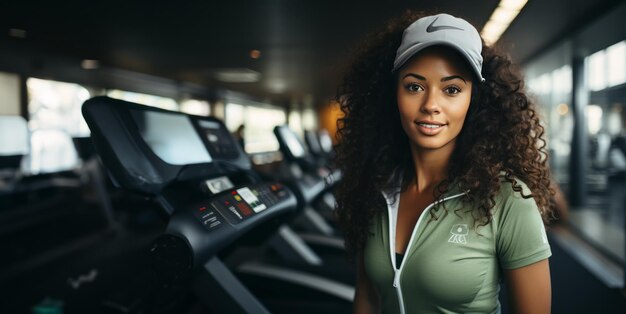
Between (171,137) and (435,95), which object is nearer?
(435,95)

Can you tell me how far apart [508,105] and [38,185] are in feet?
18.6

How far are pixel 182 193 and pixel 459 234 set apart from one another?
2.91 ft

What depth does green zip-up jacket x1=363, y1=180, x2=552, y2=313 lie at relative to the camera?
3.08ft

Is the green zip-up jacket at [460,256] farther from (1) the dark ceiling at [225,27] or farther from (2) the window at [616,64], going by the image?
(2) the window at [616,64]

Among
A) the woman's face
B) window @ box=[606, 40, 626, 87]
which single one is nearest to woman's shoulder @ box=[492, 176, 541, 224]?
the woman's face

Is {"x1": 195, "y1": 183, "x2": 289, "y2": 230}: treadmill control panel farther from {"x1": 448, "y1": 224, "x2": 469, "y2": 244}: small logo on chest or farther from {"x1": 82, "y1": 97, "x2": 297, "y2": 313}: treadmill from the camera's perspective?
{"x1": 448, "y1": 224, "x2": 469, "y2": 244}: small logo on chest

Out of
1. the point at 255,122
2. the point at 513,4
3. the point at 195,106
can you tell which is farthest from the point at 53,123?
the point at 255,122

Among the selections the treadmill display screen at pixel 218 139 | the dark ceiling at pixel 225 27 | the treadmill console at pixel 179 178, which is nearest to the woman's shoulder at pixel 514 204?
the treadmill console at pixel 179 178

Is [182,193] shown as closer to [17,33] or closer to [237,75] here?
[17,33]

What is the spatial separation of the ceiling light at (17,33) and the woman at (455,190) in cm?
559

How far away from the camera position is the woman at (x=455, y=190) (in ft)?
3.17

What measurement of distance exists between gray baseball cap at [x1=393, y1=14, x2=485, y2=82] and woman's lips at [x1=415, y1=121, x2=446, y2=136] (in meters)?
0.13

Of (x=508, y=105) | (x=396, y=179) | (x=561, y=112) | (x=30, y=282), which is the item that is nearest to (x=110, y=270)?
(x=30, y=282)

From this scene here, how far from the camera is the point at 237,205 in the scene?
1.43 metres
